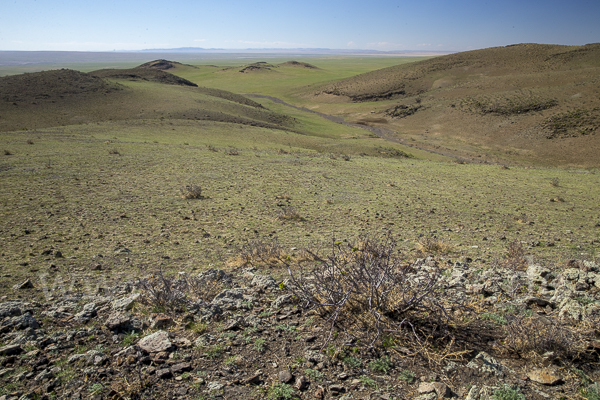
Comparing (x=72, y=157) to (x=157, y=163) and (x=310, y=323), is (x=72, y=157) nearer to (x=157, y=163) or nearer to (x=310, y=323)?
(x=157, y=163)

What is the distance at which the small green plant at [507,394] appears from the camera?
2531 millimetres

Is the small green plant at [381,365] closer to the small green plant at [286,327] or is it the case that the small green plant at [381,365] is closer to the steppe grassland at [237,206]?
the small green plant at [286,327]

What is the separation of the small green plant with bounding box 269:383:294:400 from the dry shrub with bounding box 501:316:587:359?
6.17 ft

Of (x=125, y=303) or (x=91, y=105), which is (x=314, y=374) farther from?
(x=91, y=105)

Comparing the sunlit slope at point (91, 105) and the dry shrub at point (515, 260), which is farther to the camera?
the sunlit slope at point (91, 105)

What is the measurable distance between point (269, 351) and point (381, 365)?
969 mm

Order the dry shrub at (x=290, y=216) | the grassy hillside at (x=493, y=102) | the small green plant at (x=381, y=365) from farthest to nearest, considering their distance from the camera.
→ the grassy hillside at (x=493, y=102), the dry shrub at (x=290, y=216), the small green plant at (x=381, y=365)

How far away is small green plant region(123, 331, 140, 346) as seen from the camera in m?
3.23

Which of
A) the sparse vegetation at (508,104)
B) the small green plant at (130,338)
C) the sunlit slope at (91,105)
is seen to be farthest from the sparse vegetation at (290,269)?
the sparse vegetation at (508,104)

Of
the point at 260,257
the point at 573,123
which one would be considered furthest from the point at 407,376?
the point at 573,123

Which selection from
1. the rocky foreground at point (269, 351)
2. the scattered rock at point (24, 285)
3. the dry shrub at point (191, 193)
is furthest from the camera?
the dry shrub at point (191, 193)

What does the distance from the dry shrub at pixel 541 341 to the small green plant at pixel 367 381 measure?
4.05 ft

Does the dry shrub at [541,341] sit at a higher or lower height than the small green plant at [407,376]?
higher

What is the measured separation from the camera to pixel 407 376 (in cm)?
283
